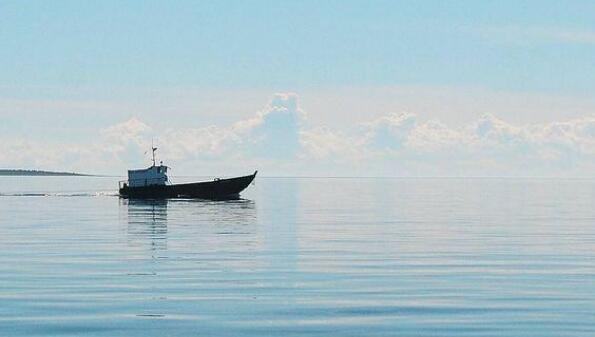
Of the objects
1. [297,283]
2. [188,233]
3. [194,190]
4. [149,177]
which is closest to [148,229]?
[188,233]

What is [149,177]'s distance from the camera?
14600 cm

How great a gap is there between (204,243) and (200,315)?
2880 cm

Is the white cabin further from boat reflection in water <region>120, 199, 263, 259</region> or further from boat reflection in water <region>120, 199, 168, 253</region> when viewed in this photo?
boat reflection in water <region>120, 199, 263, 259</region>

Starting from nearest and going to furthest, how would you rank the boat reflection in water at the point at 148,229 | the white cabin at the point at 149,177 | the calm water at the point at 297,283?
the calm water at the point at 297,283 → the boat reflection in water at the point at 148,229 → the white cabin at the point at 149,177

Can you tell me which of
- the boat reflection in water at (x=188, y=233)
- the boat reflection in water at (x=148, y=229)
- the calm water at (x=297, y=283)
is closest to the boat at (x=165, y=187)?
the boat reflection in water at (x=148, y=229)

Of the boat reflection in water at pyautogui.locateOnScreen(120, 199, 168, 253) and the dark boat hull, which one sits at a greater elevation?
the dark boat hull

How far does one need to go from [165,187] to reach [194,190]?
760cm

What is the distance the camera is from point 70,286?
34.3m

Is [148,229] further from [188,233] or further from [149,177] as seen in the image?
[149,177]

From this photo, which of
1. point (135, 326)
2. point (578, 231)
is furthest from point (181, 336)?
point (578, 231)

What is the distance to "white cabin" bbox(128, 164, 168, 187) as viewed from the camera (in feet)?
477

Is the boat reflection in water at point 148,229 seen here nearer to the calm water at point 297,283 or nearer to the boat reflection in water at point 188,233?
the boat reflection in water at point 188,233

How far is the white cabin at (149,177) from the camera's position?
145250 mm

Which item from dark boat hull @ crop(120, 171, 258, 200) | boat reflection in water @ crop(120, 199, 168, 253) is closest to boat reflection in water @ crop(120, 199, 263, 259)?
boat reflection in water @ crop(120, 199, 168, 253)
